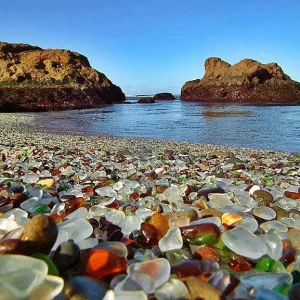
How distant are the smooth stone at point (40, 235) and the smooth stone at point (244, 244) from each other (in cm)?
65

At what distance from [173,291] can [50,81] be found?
47370mm

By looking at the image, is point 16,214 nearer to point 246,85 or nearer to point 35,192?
point 35,192

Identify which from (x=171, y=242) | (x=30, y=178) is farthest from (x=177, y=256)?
(x=30, y=178)

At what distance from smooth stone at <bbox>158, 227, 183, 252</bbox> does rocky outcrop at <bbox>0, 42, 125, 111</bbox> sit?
28299mm

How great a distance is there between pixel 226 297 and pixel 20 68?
2019 inches

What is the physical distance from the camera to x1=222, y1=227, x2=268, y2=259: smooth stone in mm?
1209

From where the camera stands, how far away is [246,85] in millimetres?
48469

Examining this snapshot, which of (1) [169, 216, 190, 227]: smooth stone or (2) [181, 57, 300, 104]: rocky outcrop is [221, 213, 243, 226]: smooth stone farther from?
(2) [181, 57, 300, 104]: rocky outcrop

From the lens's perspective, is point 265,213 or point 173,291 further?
point 265,213

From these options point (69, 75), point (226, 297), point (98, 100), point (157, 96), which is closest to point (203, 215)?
point (226, 297)

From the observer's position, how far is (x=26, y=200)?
6.53ft

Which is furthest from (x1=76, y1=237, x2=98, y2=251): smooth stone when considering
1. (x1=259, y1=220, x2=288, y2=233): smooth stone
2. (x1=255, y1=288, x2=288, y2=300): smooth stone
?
(x1=259, y1=220, x2=288, y2=233): smooth stone

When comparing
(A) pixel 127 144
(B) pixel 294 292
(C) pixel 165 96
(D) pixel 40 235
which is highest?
(D) pixel 40 235

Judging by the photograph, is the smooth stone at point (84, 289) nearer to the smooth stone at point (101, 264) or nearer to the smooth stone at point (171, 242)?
the smooth stone at point (101, 264)
